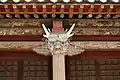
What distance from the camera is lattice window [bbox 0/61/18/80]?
6.20m

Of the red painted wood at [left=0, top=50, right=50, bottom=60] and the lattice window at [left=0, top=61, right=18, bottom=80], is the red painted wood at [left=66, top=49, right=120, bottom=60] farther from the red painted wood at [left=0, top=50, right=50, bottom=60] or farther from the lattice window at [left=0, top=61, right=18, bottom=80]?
the lattice window at [left=0, top=61, right=18, bottom=80]

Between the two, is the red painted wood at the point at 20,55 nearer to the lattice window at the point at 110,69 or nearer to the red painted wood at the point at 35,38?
the red painted wood at the point at 35,38

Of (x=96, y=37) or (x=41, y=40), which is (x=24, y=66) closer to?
(x=41, y=40)

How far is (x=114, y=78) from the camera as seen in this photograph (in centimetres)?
642

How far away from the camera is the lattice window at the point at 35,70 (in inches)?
246

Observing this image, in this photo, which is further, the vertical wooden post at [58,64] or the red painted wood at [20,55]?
the red painted wood at [20,55]

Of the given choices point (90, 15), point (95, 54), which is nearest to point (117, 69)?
point (95, 54)

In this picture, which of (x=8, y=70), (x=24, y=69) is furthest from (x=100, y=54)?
(x=8, y=70)

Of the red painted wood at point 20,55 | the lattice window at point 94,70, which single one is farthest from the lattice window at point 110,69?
the red painted wood at point 20,55

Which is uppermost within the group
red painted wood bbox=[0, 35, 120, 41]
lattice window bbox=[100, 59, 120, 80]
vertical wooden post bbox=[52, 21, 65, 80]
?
red painted wood bbox=[0, 35, 120, 41]

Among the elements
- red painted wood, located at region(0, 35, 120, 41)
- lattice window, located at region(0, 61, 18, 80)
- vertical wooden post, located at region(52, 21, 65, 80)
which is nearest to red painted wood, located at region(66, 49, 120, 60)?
red painted wood, located at region(0, 35, 120, 41)

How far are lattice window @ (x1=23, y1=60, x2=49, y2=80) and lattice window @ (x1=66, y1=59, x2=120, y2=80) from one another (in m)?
0.56

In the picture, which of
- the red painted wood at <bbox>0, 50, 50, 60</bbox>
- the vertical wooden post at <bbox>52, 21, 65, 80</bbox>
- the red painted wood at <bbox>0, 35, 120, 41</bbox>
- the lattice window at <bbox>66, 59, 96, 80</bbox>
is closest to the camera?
the vertical wooden post at <bbox>52, 21, 65, 80</bbox>

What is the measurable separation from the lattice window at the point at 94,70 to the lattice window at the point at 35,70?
1.83ft
